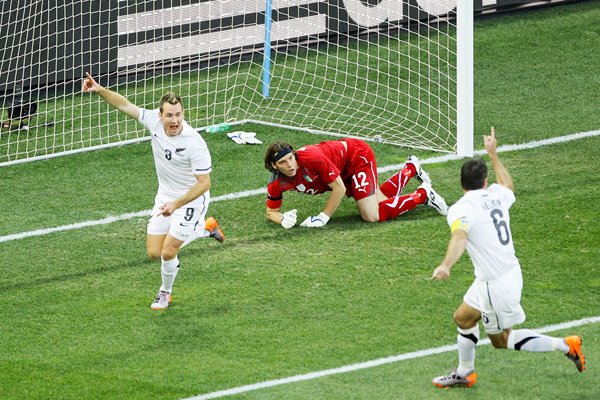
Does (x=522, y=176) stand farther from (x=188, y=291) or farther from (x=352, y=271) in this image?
(x=188, y=291)

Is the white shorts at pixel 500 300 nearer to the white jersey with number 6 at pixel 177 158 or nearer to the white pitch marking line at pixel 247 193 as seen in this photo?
the white jersey with number 6 at pixel 177 158

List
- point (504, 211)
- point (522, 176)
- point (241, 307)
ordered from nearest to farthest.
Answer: point (504, 211) → point (241, 307) → point (522, 176)

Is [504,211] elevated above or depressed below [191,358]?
above

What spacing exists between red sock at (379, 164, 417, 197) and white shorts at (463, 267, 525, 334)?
179 inches

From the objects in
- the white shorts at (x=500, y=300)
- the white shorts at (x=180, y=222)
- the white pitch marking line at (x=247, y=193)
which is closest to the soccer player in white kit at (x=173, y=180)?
the white shorts at (x=180, y=222)

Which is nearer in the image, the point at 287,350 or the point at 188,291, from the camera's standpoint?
the point at 287,350

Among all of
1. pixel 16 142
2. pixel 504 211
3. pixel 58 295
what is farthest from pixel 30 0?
pixel 504 211

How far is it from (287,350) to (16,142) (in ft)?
23.8

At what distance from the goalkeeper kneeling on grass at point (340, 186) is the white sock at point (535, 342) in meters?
4.07

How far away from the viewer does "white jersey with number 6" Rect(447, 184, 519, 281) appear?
8742mm

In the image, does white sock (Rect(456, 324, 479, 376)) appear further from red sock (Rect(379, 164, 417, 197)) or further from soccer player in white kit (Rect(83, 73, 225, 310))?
red sock (Rect(379, 164, 417, 197))

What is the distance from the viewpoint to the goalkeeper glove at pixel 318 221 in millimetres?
13000

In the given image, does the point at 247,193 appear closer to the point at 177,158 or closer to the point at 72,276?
the point at 72,276

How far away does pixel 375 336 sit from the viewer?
1029cm
